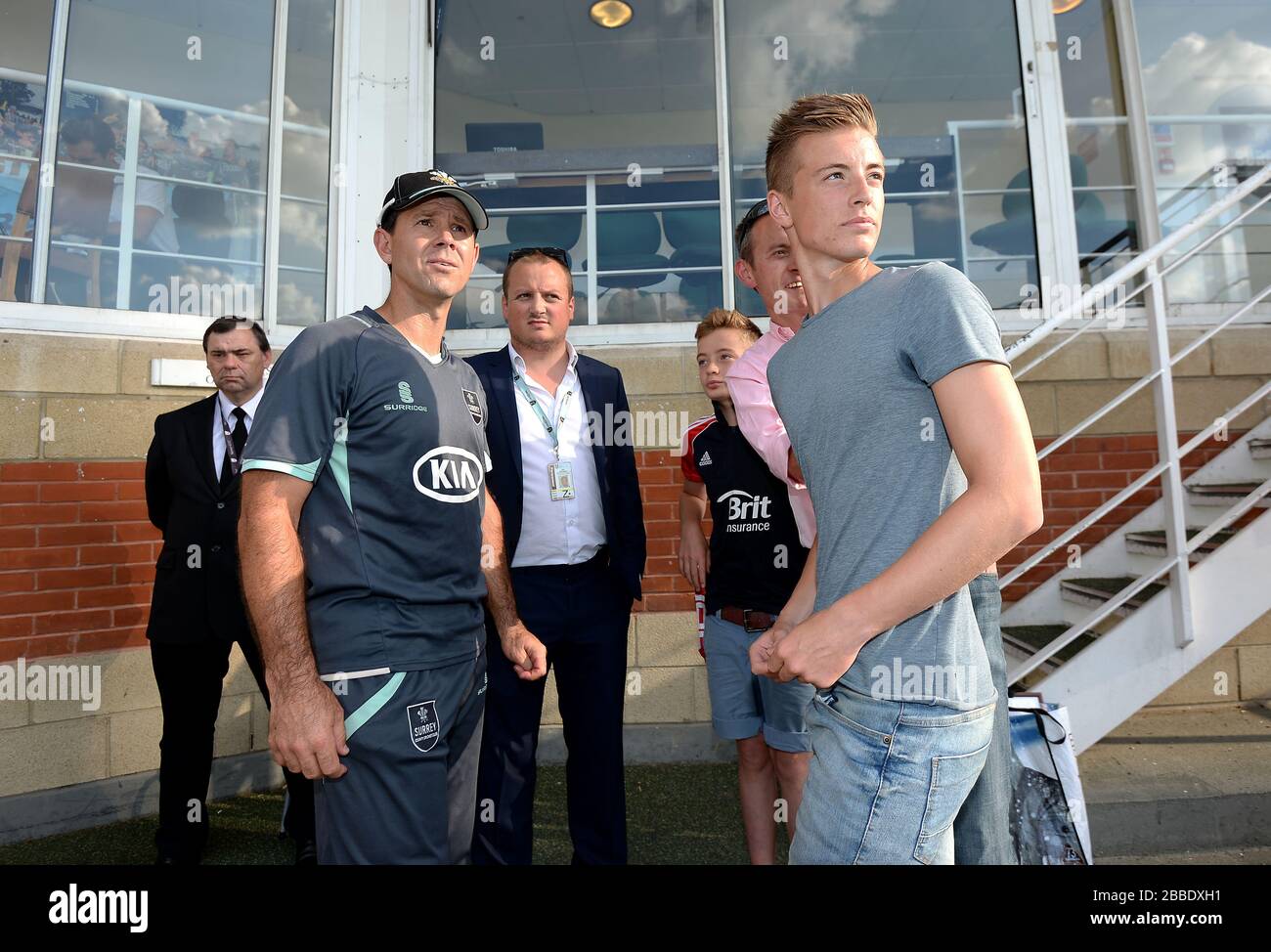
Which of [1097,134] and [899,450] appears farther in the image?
[1097,134]

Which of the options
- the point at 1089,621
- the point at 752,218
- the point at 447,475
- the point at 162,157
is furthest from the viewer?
the point at 162,157

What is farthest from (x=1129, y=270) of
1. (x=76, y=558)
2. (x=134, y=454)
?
A: (x=76, y=558)

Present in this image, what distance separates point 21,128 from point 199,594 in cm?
288

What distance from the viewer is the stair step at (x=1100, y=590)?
141 inches

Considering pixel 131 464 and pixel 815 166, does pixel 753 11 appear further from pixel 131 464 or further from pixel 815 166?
pixel 131 464

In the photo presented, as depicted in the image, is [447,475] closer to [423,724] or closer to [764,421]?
[423,724]

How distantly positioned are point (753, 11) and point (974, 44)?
145cm

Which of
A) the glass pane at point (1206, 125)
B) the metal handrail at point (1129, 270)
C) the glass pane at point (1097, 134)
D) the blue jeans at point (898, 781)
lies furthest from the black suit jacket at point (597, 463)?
the glass pane at point (1206, 125)

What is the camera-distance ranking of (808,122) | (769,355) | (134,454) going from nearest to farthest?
(808,122), (769,355), (134,454)

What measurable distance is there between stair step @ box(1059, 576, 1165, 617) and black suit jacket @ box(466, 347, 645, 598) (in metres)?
2.44

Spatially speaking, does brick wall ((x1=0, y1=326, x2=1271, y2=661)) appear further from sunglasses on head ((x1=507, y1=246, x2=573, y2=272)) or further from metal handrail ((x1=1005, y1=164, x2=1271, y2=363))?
sunglasses on head ((x1=507, y1=246, x2=573, y2=272))

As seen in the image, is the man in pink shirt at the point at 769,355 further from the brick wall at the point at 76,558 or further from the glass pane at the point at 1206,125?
the glass pane at the point at 1206,125

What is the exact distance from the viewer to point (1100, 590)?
3732mm

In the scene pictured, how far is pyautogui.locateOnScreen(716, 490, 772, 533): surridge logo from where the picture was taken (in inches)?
105
